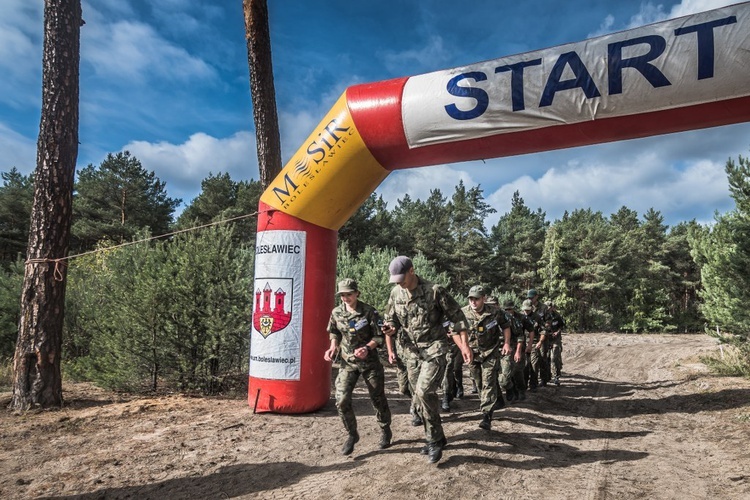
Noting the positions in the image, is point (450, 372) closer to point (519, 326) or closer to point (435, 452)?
point (519, 326)

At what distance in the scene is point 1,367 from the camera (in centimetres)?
1126

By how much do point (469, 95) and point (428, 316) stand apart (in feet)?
9.27

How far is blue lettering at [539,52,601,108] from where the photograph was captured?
506 cm

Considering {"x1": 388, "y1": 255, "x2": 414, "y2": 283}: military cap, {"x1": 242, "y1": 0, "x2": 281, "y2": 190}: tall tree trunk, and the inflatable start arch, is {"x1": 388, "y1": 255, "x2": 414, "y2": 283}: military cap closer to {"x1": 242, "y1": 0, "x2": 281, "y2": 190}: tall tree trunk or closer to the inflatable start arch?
the inflatable start arch

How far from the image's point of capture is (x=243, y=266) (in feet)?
29.1

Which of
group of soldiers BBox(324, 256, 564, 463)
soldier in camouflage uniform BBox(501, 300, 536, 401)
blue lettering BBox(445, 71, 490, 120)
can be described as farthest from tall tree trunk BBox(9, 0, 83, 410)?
soldier in camouflage uniform BBox(501, 300, 536, 401)

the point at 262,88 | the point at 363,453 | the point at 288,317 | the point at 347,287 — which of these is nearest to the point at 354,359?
the point at 347,287

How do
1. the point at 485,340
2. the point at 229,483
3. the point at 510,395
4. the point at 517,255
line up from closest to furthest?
1. the point at 229,483
2. the point at 485,340
3. the point at 510,395
4. the point at 517,255

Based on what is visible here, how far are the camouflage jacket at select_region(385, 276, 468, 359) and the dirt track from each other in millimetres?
1284

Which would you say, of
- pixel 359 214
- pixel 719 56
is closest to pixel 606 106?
pixel 719 56

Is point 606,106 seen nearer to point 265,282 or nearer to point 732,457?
point 732,457

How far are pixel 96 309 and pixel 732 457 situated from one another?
37.2ft

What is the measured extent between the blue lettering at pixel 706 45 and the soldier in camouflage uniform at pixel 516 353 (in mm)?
4793

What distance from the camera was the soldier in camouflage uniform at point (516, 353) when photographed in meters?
8.27
